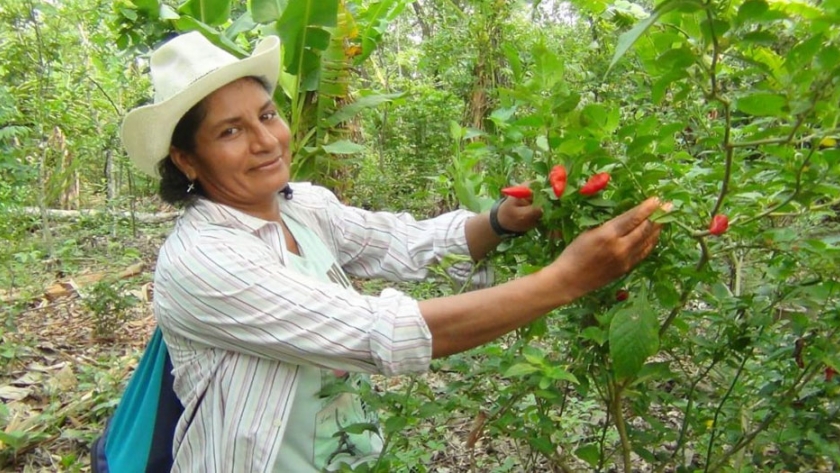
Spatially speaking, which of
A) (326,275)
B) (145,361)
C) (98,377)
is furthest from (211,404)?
(98,377)

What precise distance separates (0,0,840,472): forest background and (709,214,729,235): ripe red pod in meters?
0.03

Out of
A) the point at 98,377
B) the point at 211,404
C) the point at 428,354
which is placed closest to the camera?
the point at 428,354

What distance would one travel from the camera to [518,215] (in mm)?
1630

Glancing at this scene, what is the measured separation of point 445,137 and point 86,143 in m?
3.63

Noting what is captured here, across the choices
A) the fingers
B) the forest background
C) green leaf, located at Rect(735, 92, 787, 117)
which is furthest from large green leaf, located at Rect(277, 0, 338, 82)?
green leaf, located at Rect(735, 92, 787, 117)

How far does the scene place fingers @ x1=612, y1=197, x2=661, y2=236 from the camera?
1264mm

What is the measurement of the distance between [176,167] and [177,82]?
8.7 inches

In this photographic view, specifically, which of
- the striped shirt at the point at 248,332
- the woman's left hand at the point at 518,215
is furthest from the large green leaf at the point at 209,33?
the woman's left hand at the point at 518,215

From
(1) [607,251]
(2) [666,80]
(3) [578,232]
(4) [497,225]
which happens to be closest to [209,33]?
(4) [497,225]

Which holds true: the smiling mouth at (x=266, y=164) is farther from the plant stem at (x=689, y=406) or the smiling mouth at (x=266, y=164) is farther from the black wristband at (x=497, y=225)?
the plant stem at (x=689, y=406)

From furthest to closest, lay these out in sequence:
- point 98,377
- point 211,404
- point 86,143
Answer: point 86,143
point 98,377
point 211,404

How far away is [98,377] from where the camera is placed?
3611 millimetres

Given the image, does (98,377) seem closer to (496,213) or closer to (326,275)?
(326,275)

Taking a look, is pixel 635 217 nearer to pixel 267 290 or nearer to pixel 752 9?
pixel 752 9
